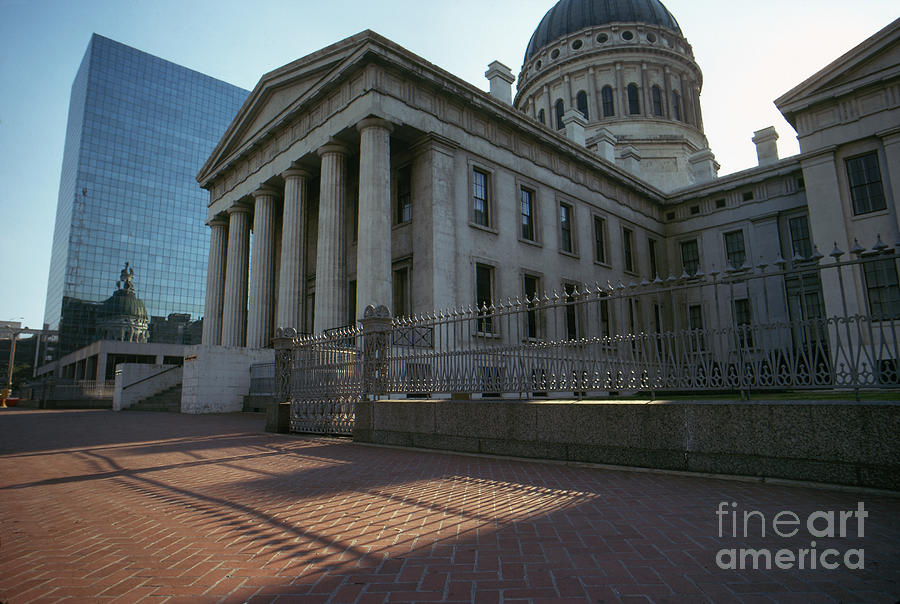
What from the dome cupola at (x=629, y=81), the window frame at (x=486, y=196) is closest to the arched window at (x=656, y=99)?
the dome cupola at (x=629, y=81)

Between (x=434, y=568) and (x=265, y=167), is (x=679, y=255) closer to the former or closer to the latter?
(x=265, y=167)

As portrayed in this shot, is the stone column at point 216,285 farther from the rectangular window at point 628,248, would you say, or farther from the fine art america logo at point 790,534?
the fine art america logo at point 790,534

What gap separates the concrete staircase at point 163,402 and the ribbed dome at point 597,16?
1930 inches

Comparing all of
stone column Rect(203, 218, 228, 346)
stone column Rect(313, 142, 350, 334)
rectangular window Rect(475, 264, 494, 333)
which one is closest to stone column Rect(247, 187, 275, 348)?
stone column Rect(203, 218, 228, 346)

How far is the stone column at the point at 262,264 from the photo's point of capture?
27.0 meters

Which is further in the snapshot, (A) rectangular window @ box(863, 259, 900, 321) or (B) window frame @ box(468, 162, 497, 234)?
(B) window frame @ box(468, 162, 497, 234)

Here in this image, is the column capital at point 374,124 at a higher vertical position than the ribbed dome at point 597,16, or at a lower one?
lower

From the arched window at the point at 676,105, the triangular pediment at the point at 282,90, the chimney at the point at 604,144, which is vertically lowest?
the triangular pediment at the point at 282,90

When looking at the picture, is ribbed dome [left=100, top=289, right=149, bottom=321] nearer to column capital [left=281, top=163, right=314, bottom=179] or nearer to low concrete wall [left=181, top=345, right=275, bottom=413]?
column capital [left=281, top=163, right=314, bottom=179]

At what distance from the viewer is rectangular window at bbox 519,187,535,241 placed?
998 inches

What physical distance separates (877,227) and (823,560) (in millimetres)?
23787

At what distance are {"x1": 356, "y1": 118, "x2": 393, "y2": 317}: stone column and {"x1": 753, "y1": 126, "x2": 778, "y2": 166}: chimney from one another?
2739 cm

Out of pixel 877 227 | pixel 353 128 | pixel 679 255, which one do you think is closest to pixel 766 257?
pixel 679 255

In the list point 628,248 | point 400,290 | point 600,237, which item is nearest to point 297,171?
point 400,290
